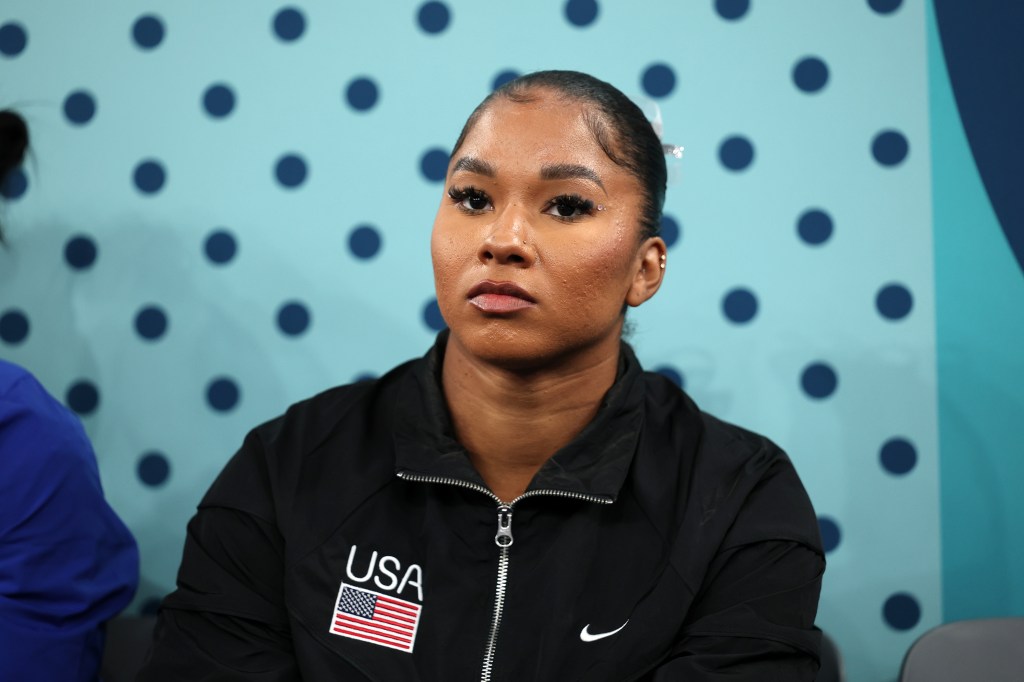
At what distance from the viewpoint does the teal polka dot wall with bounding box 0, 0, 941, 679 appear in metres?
1.55

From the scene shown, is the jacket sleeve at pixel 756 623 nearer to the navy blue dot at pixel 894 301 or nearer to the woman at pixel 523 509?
the woman at pixel 523 509

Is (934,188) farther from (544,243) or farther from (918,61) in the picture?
(544,243)

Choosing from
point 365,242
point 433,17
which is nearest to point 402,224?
point 365,242

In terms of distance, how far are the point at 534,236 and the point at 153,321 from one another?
876 mm

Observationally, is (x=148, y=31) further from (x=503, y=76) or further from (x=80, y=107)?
(x=503, y=76)

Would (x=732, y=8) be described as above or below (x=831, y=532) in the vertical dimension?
above

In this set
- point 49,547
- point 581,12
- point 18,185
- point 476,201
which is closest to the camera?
point 476,201

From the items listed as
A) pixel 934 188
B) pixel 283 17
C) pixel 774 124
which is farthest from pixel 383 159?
pixel 934 188

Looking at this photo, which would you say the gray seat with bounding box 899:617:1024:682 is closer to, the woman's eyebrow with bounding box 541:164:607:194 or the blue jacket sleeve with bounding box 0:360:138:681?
the woman's eyebrow with bounding box 541:164:607:194

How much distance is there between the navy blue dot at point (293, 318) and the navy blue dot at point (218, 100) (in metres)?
0.32

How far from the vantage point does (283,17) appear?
166 cm

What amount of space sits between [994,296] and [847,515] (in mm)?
388

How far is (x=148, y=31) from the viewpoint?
1686 millimetres

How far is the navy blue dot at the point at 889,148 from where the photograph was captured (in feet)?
5.08
